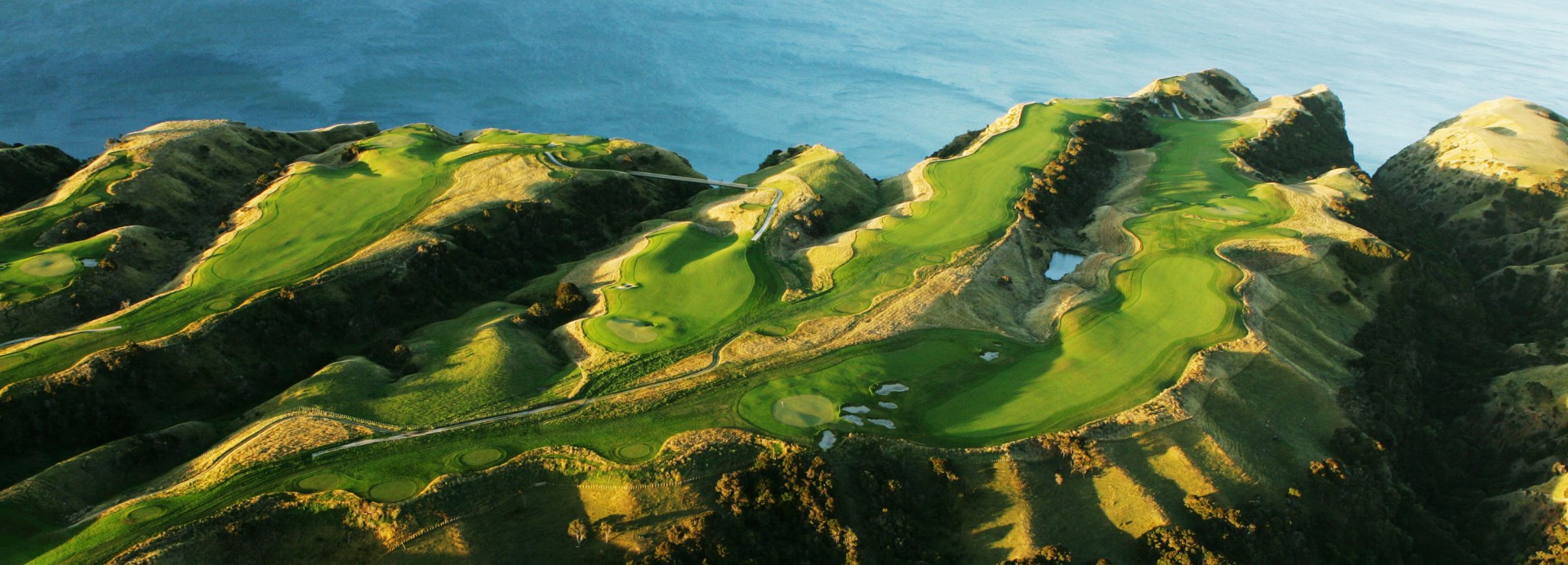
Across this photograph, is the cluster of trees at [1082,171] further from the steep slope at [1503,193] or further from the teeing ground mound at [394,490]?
the teeing ground mound at [394,490]

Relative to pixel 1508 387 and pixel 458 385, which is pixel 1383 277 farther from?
pixel 458 385

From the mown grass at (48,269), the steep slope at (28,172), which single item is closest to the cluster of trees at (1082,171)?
the mown grass at (48,269)

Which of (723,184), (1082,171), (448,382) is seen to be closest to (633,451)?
(448,382)

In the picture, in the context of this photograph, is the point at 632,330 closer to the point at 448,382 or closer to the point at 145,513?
the point at 448,382

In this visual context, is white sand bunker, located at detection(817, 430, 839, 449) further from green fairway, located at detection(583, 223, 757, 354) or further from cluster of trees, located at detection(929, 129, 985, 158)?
cluster of trees, located at detection(929, 129, 985, 158)

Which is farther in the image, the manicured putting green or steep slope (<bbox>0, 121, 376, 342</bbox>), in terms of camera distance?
steep slope (<bbox>0, 121, 376, 342</bbox>)

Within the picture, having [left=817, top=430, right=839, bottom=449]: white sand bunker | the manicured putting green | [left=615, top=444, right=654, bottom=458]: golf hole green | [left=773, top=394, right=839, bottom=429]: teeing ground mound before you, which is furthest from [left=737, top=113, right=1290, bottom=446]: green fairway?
the manicured putting green
